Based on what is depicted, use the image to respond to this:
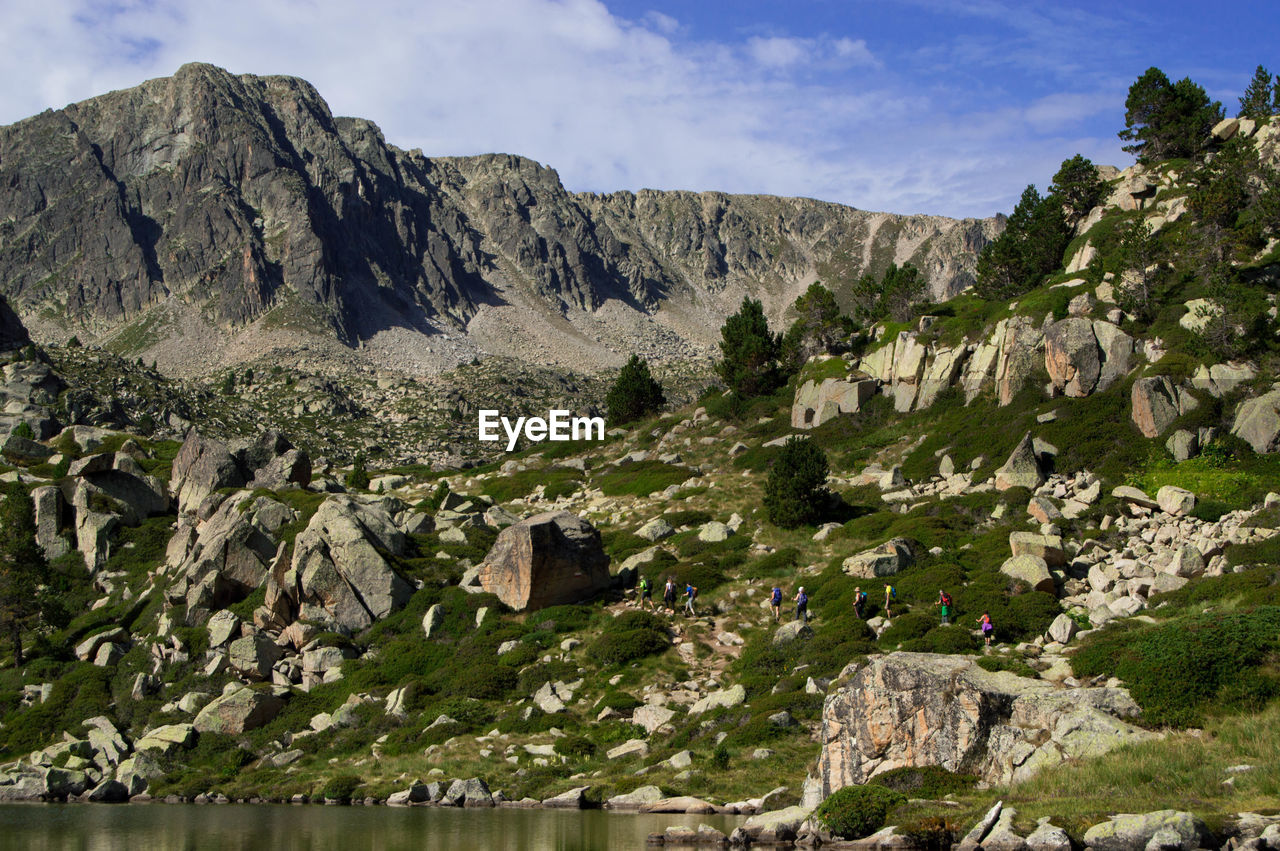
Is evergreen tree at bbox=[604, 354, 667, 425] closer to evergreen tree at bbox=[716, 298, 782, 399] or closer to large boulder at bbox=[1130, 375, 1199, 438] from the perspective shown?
evergreen tree at bbox=[716, 298, 782, 399]

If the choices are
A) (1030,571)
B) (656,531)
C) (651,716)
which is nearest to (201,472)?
(656,531)

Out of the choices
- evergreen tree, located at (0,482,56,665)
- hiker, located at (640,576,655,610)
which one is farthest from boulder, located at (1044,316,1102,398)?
evergreen tree, located at (0,482,56,665)

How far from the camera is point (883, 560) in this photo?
40.3 meters

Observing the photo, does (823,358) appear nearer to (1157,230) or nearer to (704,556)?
(1157,230)

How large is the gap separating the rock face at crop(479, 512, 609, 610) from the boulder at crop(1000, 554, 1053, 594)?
64.4ft

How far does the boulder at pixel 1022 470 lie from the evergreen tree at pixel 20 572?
51505mm

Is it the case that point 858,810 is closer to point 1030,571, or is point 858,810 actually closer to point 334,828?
point 334,828

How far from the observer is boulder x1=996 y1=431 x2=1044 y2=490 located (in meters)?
47.4

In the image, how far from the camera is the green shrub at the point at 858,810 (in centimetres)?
2019

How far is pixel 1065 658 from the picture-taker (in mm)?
27984

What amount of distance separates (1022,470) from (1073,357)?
Answer: 36.4ft

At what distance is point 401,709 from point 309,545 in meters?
11.8

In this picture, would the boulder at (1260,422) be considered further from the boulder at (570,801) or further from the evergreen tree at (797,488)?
the boulder at (570,801)

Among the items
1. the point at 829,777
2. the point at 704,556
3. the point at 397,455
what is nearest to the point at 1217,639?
the point at 829,777
